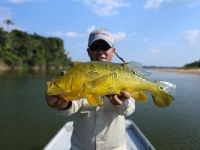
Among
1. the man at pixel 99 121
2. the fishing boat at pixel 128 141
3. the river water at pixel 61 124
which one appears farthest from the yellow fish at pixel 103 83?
the river water at pixel 61 124

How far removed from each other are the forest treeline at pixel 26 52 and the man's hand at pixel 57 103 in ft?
292

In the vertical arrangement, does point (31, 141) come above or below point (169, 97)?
below

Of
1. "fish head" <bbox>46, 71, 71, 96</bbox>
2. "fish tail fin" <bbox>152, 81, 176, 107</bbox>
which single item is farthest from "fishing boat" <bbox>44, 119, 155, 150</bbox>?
"fish head" <bbox>46, 71, 71, 96</bbox>

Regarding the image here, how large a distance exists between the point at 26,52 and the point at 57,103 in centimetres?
9887

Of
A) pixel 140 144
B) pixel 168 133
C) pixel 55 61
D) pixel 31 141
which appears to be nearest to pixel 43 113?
pixel 31 141

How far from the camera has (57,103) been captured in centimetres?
361

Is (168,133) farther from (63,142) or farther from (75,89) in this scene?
(75,89)

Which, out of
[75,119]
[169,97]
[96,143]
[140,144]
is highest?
[169,97]

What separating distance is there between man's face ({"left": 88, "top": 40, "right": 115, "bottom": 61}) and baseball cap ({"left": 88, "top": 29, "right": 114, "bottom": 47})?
1.5 inches

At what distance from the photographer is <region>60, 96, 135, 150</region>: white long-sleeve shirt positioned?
13.2 feet

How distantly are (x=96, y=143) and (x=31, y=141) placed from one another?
11205 millimetres

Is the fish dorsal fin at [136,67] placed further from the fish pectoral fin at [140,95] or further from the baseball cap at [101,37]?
the baseball cap at [101,37]

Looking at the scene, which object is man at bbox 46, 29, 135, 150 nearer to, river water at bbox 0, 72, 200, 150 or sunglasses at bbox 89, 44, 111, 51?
sunglasses at bbox 89, 44, 111, 51

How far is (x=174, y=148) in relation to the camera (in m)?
14.2
